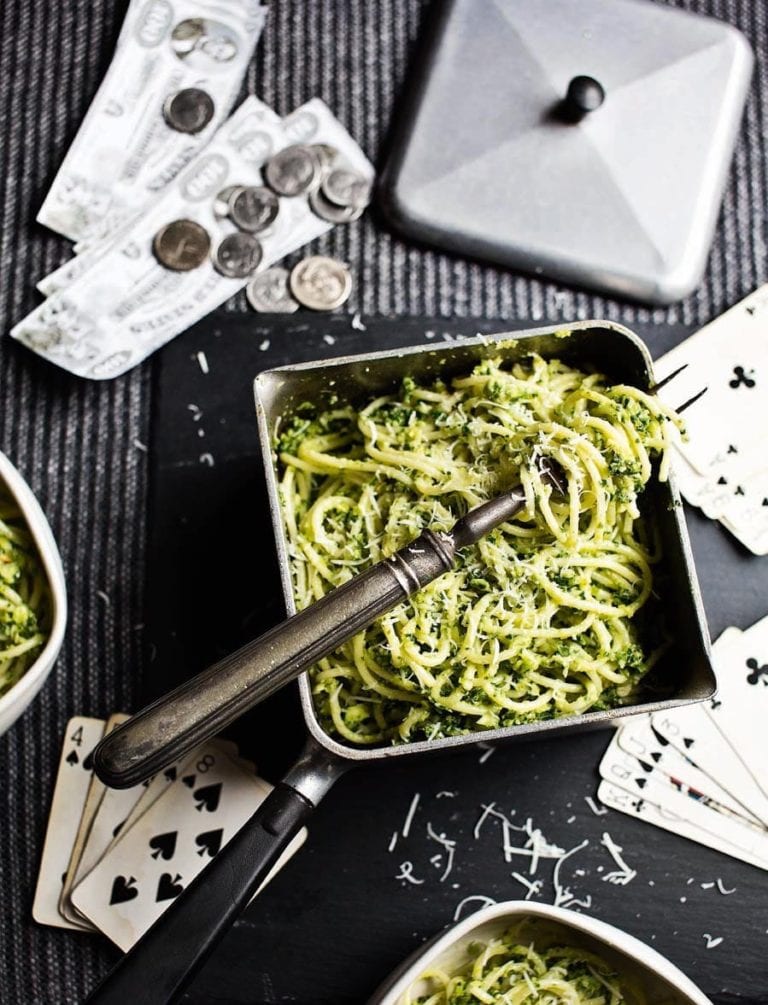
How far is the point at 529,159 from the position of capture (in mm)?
1615

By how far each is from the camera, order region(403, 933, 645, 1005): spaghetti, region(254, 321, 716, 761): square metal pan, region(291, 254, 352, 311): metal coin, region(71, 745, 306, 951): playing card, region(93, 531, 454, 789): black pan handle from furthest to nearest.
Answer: region(291, 254, 352, 311): metal coin, region(71, 745, 306, 951): playing card, region(403, 933, 645, 1005): spaghetti, region(254, 321, 716, 761): square metal pan, region(93, 531, 454, 789): black pan handle

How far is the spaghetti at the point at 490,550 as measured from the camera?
1.25m

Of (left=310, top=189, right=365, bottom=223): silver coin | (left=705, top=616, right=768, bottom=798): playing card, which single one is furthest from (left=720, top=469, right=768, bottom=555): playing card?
(left=310, top=189, right=365, bottom=223): silver coin

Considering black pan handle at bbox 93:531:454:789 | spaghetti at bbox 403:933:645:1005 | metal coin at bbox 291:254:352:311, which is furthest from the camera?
metal coin at bbox 291:254:352:311

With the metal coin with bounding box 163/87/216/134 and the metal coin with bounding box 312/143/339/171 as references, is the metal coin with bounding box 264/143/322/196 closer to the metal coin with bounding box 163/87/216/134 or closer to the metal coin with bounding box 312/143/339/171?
the metal coin with bounding box 312/143/339/171

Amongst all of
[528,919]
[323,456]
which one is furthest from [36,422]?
[528,919]

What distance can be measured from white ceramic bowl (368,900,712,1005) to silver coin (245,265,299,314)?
2.81ft

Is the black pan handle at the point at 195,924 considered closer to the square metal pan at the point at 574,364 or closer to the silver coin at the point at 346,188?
the square metal pan at the point at 574,364

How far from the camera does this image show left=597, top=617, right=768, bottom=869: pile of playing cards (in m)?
1.48

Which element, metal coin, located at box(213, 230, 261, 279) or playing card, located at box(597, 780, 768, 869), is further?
metal coin, located at box(213, 230, 261, 279)

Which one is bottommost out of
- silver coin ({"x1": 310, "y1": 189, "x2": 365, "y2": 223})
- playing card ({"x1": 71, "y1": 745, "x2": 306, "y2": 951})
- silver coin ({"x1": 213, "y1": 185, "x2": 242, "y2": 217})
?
playing card ({"x1": 71, "y1": 745, "x2": 306, "y2": 951})

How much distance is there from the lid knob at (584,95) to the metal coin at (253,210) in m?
0.44

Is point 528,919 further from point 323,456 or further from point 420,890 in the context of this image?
point 323,456

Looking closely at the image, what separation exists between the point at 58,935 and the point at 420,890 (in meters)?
0.49
